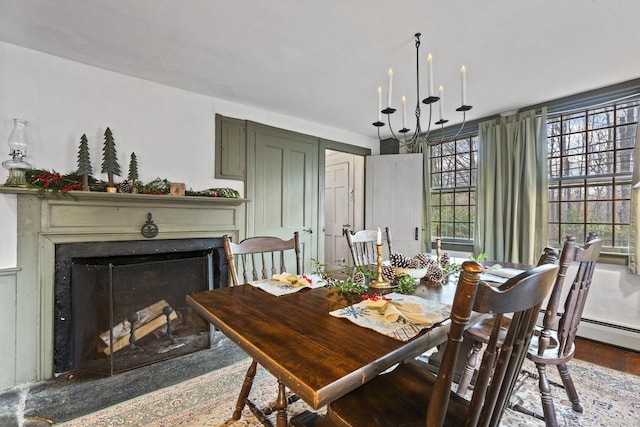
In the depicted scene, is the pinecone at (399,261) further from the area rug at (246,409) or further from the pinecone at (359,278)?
the area rug at (246,409)

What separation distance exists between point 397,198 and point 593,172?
81.1 inches

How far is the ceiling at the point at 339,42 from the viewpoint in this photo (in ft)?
5.52

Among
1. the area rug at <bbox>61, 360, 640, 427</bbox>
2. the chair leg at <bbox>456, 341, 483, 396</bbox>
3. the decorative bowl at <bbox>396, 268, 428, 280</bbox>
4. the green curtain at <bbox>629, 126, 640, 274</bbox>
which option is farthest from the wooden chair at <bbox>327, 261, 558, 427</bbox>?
the green curtain at <bbox>629, 126, 640, 274</bbox>

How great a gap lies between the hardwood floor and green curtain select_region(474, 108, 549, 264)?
831 millimetres

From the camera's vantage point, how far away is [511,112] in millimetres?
3301

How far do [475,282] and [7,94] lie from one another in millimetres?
3039

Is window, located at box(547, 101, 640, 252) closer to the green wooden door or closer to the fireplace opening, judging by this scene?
the green wooden door

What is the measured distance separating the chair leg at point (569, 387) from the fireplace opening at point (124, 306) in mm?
2477

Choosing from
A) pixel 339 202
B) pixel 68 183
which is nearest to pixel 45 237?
pixel 68 183

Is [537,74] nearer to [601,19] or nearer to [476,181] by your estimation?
[601,19]

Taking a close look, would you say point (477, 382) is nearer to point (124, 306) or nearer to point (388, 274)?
point (388, 274)

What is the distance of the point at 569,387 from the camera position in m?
1.60

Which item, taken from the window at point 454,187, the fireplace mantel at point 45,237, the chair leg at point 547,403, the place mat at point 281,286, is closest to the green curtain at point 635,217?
the window at point 454,187

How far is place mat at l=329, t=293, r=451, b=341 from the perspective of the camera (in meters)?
0.95
